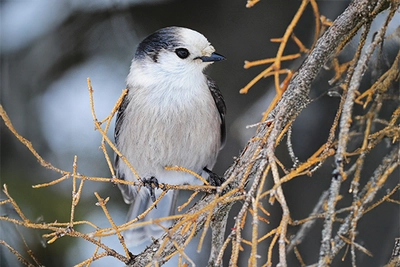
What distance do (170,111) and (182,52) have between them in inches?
6.2

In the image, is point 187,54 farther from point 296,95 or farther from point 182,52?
point 296,95

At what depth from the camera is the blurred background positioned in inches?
57.4

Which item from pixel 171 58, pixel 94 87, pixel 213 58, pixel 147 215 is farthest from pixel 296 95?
pixel 94 87

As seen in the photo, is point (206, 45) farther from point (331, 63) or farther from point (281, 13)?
point (281, 13)

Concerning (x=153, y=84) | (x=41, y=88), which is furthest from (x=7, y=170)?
(x=153, y=84)

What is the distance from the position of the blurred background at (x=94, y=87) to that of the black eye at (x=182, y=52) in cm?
20

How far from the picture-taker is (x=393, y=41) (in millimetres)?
1170

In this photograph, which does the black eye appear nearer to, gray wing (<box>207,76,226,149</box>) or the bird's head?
the bird's head

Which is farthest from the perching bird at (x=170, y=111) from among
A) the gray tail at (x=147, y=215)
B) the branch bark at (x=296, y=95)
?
the branch bark at (x=296, y=95)

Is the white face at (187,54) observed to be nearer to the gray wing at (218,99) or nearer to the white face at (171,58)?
the white face at (171,58)

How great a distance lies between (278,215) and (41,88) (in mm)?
966

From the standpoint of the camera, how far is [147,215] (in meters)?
1.57

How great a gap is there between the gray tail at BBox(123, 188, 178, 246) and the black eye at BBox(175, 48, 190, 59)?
1.55 feet

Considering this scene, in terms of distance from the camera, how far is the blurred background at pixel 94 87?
57.4 inches
